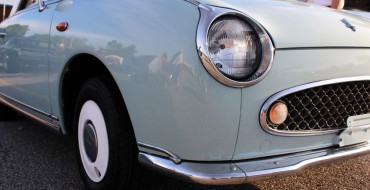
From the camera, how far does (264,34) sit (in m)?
1.83

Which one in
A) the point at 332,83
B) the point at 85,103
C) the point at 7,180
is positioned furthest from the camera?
the point at 7,180

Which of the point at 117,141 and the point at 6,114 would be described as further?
the point at 6,114

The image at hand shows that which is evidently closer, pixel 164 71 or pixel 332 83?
pixel 164 71

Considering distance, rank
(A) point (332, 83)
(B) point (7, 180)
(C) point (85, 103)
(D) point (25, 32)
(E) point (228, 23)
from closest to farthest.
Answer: (E) point (228, 23) < (A) point (332, 83) < (C) point (85, 103) < (B) point (7, 180) < (D) point (25, 32)

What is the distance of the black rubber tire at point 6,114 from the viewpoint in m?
4.40

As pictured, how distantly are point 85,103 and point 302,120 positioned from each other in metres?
1.26

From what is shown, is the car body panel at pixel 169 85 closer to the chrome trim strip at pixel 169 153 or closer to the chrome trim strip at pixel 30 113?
the chrome trim strip at pixel 169 153

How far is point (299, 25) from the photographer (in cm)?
200

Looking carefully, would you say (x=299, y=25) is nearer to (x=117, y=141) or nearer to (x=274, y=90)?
(x=274, y=90)

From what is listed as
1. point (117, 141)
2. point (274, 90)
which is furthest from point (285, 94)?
point (117, 141)

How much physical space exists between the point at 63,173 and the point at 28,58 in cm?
89

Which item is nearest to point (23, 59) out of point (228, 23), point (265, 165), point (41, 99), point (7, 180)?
point (41, 99)

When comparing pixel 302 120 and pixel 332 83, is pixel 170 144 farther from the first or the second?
pixel 332 83

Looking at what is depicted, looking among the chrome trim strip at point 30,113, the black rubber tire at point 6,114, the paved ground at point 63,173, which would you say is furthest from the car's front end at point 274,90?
the black rubber tire at point 6,114
